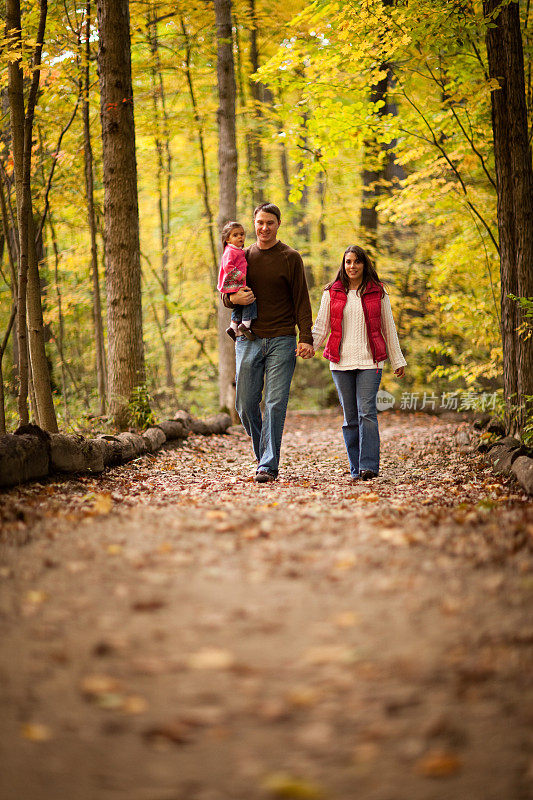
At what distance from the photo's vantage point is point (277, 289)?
629 centimetres

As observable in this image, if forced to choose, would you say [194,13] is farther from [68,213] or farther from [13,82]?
[13,82]

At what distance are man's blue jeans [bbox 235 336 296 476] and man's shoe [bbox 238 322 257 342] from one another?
5cm

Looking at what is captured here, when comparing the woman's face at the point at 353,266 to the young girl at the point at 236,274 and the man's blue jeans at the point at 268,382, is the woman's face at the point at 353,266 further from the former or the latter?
the young girl at the point at 236,274

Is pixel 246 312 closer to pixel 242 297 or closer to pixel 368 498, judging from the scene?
pixel 242 297

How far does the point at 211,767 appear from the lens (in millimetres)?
1910

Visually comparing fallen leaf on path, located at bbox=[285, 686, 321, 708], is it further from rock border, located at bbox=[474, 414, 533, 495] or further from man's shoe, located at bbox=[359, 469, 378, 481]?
man's shoe, located at bbox=[359, 469, 378, 481]

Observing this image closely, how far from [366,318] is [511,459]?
1.85 metres

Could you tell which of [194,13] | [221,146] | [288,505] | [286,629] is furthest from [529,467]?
[194,13]

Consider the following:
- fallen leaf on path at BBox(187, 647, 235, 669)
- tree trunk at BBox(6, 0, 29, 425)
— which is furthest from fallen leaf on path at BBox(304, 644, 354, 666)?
tree trunk at BBox(6, 0, 29, 425)

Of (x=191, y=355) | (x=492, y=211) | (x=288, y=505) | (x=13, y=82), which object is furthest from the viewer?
(x=191, y=355)

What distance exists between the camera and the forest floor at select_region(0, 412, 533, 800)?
1.90 meters

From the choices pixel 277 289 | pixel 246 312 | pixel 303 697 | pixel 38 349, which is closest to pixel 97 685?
pixel 303 697

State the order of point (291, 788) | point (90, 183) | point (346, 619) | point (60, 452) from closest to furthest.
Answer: point (291, 788)
point (346, 619)
point (60, 452)
point (90, 183)

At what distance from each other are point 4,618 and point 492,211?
9.49 metres
